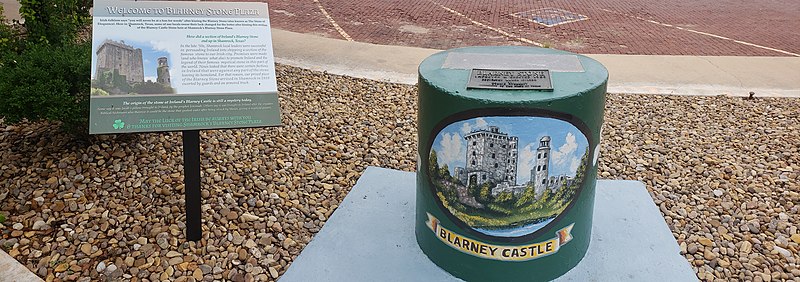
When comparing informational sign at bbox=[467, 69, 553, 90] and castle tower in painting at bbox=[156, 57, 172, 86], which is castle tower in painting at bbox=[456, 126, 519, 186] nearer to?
informational sign at bbox=[467, 69, 553, 90]

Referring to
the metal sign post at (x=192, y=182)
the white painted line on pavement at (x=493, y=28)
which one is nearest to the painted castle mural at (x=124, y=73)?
the metal sign post at (x=192, y=182)

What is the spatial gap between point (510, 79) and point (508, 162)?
37 cm

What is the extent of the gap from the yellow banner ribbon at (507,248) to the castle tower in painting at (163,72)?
56.1 inches

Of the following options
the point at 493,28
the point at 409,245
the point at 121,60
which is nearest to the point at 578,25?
the point at 493,28

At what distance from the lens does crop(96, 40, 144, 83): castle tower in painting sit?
10.0 ft

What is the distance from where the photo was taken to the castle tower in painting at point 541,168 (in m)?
2.68

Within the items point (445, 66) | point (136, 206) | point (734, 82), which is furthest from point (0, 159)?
point (734, 82)

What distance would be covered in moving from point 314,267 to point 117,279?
0.93m

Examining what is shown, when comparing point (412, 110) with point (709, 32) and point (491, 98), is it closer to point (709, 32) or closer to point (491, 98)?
point (491, 98)

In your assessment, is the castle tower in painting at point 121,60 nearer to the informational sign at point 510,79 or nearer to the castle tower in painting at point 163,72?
the castle tower in painting at point 163,72

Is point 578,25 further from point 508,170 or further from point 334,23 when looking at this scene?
point 508,170

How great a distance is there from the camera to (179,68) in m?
3.14

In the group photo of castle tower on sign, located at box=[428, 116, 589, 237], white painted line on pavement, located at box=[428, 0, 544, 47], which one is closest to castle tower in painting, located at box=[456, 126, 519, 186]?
photo of castle tower on sign, located at box=[428, 116, 589, 237]

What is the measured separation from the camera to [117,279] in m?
3.12
